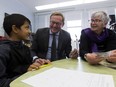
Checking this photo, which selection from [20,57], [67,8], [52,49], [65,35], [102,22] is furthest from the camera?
[67,8]

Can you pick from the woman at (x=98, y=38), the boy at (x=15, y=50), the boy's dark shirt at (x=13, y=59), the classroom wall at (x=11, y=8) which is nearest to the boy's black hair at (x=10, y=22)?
the boy at (x=15, y=50)

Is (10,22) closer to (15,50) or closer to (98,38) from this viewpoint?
(15,50)

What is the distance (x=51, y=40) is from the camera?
194cm

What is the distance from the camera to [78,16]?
20.0 ft

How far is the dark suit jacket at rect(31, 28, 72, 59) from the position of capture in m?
1.94

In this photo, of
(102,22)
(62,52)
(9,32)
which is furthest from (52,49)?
(9,32)

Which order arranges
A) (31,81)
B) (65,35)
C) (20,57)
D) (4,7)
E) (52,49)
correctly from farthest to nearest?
(4,7)
(65,35)
(52,49)
(20,57)
(31,81)

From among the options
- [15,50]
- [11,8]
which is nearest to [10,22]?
[15,50]

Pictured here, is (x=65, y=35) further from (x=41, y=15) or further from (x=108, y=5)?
(x=41, y=15)

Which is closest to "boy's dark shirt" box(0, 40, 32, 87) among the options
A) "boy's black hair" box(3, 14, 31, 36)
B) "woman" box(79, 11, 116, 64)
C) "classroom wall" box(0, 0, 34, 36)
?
"boy's black hair" box(3, 14, 31, 36)

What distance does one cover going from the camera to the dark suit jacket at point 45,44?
1938 mm

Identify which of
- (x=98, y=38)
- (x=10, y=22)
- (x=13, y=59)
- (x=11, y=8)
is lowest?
(x=13, y=59)

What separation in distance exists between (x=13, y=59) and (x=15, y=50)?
79mm

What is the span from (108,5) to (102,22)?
14.2 ft
